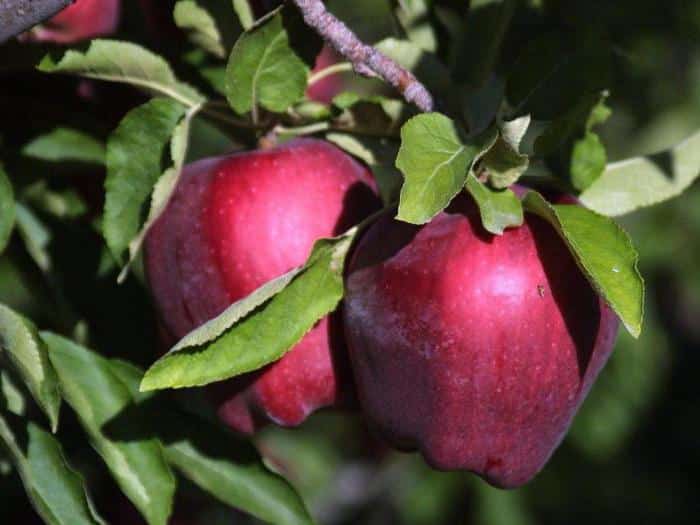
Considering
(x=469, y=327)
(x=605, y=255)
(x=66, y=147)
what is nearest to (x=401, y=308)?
(x=469, y=327)

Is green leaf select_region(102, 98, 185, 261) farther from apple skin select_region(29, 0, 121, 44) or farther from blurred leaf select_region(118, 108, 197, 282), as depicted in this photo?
apple skin select_region(29, 0, 121, 44)

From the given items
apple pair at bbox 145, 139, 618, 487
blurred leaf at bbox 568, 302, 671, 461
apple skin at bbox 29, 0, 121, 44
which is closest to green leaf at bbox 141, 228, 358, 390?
apple pair at bbox 145, 139, 618, 487

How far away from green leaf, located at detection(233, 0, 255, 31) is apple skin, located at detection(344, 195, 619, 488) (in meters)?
0.19

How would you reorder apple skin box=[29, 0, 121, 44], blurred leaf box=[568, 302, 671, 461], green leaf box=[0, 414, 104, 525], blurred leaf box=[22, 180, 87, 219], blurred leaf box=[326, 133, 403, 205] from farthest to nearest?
blurred leaf box=[568, 302, 671, 461]
apple skin box=[29, 0, 121, 44]
blurred leaf box=[22, 180, 87, 219]
blurred leaf box=[326, 133, 403, 205]
green leaf box=[0, 414, 104, 525]

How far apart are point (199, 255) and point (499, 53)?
1.12ft

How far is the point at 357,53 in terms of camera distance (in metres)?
0.91

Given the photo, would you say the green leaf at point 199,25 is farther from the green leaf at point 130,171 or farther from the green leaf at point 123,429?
the green leaf at point 123,429

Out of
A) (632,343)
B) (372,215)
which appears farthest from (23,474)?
(632,343)

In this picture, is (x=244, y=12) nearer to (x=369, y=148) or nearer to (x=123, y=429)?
(x=369, y=148)

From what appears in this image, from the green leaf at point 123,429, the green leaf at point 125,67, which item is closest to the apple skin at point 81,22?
the green leaf at point 125,67

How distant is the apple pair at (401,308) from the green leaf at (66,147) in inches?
6.0

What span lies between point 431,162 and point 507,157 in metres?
0.08

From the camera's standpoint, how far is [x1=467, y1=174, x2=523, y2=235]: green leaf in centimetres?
88

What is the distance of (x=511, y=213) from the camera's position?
0.89 metres
